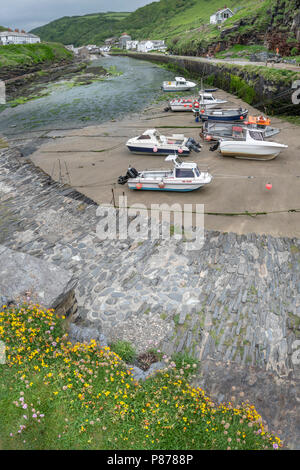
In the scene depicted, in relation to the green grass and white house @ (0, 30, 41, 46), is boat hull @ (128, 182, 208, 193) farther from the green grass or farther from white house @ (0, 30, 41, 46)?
white house @ (0, 30, 41, 46)

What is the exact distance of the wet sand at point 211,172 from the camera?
17891 mm

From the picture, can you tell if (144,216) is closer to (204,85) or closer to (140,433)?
(140,433)

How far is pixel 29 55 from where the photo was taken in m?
98.1

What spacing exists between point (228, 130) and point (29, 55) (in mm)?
96735

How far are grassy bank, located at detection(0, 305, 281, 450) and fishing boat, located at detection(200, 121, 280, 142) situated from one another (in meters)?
24.1

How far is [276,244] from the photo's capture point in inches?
612

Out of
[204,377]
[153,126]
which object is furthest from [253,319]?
[153,126]

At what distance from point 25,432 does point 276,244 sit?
13726 mm

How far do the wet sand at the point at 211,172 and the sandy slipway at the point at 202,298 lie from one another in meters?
2.04

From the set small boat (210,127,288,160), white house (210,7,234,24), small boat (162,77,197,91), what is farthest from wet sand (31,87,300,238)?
white house (210,7,234,24)

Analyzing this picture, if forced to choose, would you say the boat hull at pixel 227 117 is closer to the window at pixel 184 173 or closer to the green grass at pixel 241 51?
the window at pixel 184 173

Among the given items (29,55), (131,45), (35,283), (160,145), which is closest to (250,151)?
(160,145)

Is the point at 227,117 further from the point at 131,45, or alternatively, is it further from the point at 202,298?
the point at 131,45

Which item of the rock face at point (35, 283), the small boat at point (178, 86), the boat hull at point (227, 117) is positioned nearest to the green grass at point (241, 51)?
the small boat at point (178, 86)
